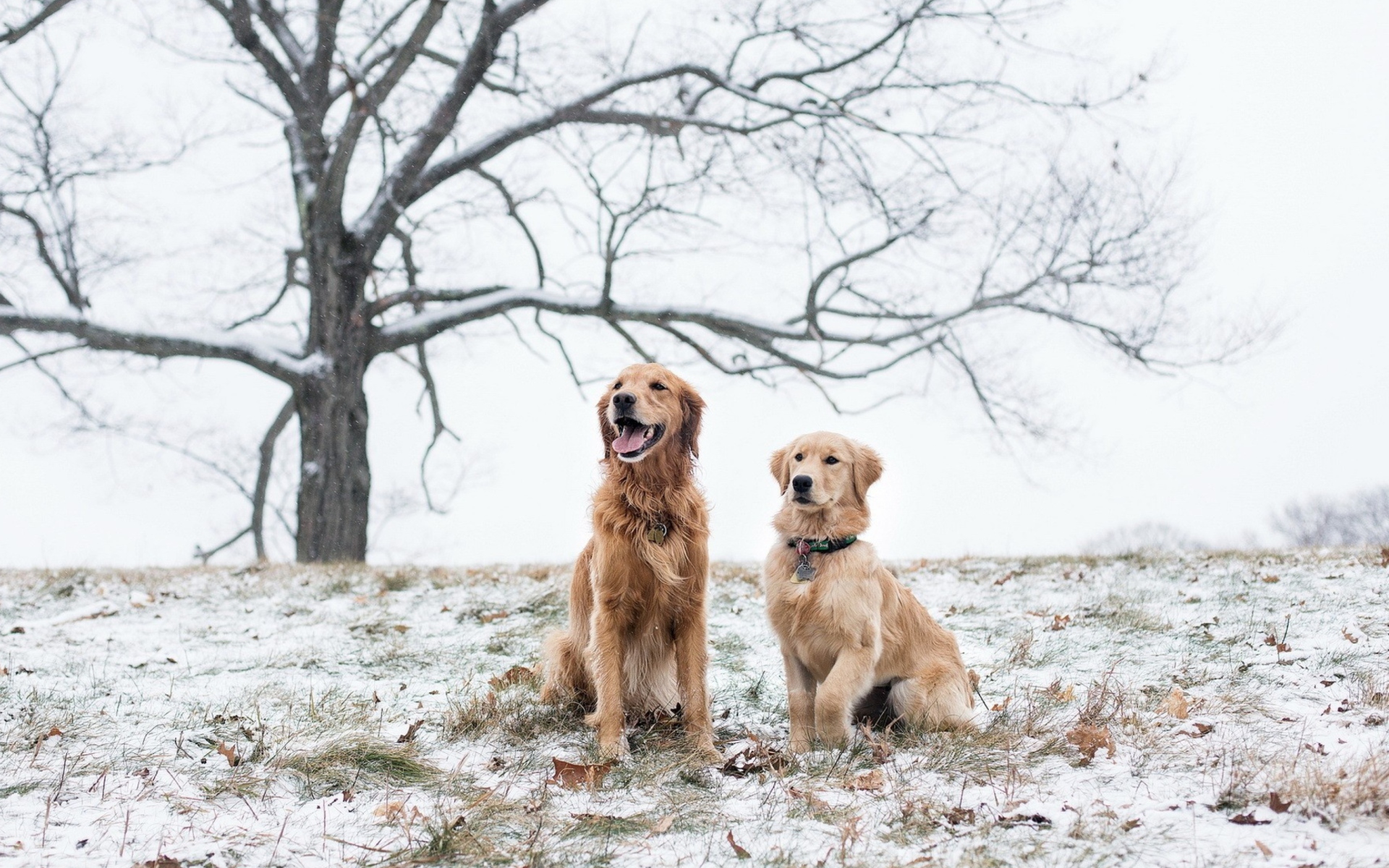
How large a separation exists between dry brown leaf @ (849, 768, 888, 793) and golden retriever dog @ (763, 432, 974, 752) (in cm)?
53

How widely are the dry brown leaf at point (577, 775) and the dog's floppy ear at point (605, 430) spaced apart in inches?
55.3

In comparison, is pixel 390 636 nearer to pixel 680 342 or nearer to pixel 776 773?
pixel 776 773

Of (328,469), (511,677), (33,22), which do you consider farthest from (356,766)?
(33,22)

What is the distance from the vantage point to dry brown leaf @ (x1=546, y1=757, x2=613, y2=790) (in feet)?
10.5

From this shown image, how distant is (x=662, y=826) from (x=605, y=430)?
2.01 meters

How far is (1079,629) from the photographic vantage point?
5.55 m

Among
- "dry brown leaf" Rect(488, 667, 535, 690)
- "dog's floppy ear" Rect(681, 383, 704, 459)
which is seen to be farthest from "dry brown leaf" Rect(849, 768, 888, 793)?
"dry brown leaf" Rect(488, 667, 535, 690)

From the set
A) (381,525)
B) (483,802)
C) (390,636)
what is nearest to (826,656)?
(483,802)

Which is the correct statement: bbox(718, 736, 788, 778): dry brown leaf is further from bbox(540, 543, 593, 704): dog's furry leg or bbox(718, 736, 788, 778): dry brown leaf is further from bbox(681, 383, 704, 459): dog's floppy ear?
bbox(681, 383, 704, 459): dog's floppy ear

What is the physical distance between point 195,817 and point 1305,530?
109 feet

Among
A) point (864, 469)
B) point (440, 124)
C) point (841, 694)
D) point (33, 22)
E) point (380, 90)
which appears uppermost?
point (33, 22)

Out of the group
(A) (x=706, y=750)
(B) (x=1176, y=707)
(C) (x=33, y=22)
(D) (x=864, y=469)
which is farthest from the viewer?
(C) (x=33, y=22)

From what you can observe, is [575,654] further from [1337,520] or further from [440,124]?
[1337,520]

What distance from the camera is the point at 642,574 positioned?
13.2ft
